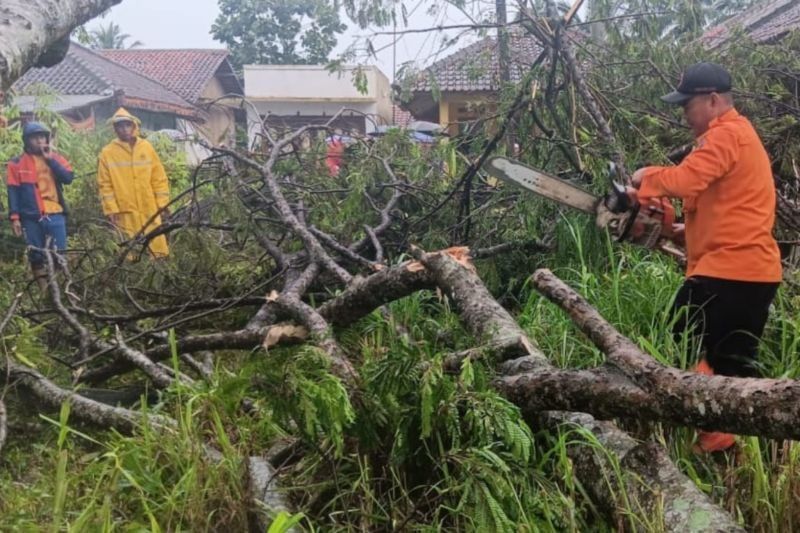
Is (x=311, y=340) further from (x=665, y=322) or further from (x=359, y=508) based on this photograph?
(x=665, y=322)

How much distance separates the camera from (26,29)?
239 centimetres

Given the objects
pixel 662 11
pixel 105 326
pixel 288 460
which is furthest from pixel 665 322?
pixel 105 326

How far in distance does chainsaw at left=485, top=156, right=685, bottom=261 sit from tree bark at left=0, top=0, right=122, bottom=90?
6.26ft

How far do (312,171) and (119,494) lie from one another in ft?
11.8

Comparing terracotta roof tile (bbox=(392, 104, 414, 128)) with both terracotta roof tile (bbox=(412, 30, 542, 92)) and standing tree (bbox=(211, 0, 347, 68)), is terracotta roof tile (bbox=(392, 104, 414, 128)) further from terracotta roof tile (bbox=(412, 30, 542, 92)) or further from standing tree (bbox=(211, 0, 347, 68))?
standing tree (bbox=(211, 0, 347, 68))

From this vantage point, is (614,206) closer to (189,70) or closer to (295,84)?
(295,84)

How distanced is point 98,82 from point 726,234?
84.1 feet

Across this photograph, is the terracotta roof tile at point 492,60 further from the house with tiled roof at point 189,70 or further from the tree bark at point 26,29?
the house with tiled roof at point 189,70

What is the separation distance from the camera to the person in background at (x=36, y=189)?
6203mm

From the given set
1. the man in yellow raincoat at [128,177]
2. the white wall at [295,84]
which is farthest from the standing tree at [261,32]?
the man in yellow raincoat at [128,177]

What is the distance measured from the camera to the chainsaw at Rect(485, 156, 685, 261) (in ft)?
9.98

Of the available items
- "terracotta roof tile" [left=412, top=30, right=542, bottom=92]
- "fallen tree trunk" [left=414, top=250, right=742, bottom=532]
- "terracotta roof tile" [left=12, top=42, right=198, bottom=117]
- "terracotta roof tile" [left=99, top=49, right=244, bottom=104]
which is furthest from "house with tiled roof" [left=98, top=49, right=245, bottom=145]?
"fallen tree trunk" [left=414, top=250, right=742, bottom=532]

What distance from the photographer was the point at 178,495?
1.95m

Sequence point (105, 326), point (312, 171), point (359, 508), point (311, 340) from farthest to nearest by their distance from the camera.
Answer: point (312, 171), point (105, 326), point (311, 340), point (359, 508)
